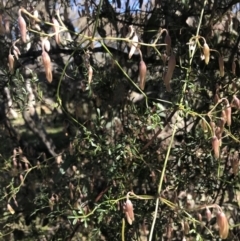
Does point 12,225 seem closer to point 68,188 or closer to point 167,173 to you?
point 68,188

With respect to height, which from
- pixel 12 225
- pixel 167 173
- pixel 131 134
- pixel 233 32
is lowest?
pixel 12 225

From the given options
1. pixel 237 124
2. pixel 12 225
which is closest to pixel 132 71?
pixel 237 124

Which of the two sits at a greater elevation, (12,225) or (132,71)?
(132,71)

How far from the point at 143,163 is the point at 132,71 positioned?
0.56m

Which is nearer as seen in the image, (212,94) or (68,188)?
(212,94)

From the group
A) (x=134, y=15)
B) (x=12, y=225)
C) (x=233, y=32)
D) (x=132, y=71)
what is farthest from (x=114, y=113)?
(x=12, y=225)

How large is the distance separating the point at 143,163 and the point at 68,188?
1.39ft

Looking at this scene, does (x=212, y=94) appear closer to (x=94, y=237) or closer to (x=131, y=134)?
(x=131, y=134)

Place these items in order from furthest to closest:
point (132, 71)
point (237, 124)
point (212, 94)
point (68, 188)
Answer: point (132, 71), point (68, 188), point (212, 94), point (237, 124)

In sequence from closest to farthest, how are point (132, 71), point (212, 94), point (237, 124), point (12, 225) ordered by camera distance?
point (237, 124) < point (212, 94) < point (132, 71) < point (12, 225)

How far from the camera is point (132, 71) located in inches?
91.3

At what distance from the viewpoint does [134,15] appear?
2.19m

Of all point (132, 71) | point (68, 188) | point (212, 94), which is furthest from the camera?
point (132, 71)

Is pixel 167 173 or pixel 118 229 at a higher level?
pixel 167 173
